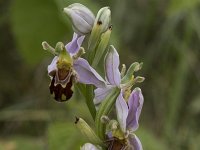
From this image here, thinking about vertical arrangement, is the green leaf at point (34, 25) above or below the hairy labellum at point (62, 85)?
below

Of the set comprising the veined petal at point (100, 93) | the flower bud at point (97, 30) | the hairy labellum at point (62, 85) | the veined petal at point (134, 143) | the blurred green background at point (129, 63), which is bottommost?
the blurred green background at point (129, 63)

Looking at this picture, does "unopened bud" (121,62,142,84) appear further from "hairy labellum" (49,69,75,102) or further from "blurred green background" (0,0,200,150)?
"blurred green background" (0,0,200,150)

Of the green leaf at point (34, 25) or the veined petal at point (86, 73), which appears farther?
the green leaf at point (34, 25)

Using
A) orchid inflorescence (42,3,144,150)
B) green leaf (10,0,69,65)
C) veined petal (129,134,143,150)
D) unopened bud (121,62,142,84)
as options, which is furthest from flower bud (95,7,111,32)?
green leaf (10,0,69,65)

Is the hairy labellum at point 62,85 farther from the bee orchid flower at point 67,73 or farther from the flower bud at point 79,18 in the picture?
the flower bud at point 79,18

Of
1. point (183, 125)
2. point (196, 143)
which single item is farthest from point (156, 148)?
point (183, 125)

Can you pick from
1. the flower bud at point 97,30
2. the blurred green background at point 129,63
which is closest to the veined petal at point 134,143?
the flower bud at point 97,30

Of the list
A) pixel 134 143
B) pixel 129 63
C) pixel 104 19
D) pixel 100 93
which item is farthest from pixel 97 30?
pixel 129 63
